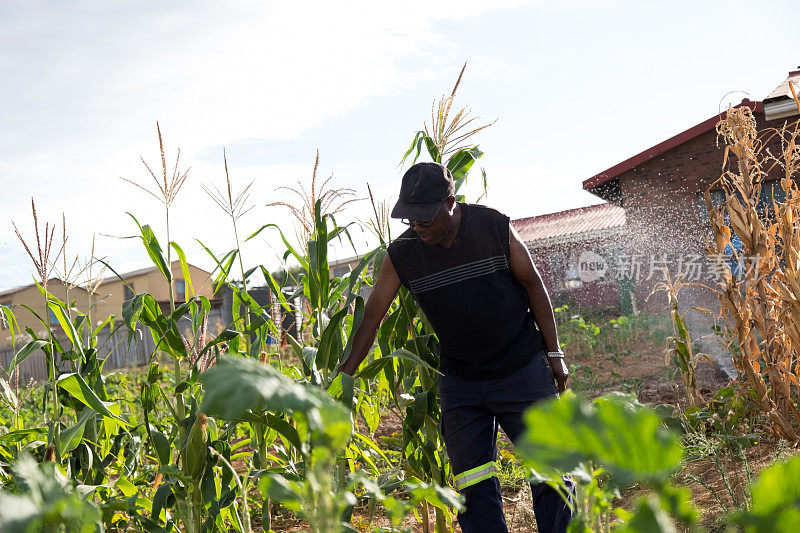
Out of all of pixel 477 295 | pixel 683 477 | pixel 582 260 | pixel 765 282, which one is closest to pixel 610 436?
pixel 477 295

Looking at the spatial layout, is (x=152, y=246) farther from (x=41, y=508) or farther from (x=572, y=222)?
(x=572, y=222)

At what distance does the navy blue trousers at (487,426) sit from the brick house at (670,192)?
8325 millimetres

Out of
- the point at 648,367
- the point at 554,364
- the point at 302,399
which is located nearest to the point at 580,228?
the point at 648,367

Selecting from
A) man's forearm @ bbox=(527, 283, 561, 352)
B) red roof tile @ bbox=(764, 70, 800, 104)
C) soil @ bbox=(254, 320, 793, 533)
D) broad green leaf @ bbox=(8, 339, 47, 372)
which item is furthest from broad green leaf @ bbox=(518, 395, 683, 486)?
red roof tile @ bbox=(764, 70, 800, 104)

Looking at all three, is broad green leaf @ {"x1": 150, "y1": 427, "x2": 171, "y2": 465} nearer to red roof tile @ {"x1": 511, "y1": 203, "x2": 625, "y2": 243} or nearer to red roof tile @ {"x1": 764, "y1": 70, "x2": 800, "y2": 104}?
red roof tile @ {"x1": 764, "y1": 70, "x2": 800, "y2": 104}

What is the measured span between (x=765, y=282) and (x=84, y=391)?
128 inches

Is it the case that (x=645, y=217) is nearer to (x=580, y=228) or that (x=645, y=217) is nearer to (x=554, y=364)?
(x=580, y=228)

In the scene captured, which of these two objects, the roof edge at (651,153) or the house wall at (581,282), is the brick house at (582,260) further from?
the roof edge at (651,153)

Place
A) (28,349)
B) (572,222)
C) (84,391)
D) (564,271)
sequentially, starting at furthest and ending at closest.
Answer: (572,222), (564,271), (28,349), (84,391)

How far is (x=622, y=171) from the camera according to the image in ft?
39.4

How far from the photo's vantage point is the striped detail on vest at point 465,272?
2.49m

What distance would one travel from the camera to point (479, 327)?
2.49 m

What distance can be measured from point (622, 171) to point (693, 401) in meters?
8.45

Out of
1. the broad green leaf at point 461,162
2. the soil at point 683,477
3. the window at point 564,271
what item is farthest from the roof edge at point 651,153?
the broad green leaf at point 461,162
